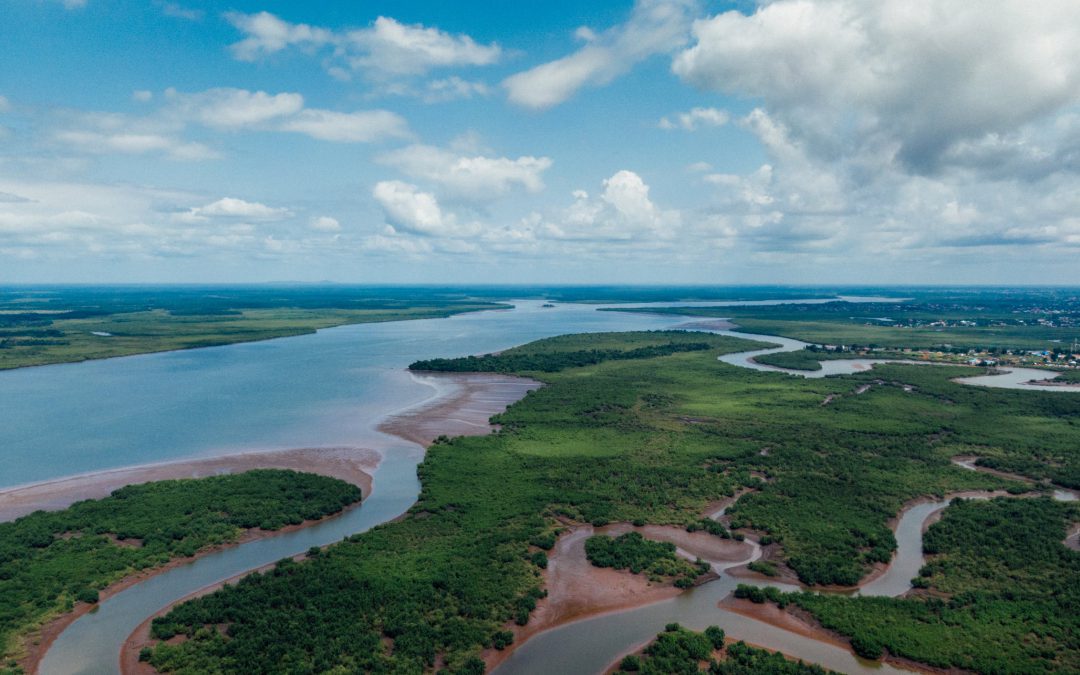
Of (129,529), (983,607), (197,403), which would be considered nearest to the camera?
(983,607)

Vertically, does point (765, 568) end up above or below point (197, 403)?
below

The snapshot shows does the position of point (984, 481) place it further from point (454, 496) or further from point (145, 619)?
point (145, 619)

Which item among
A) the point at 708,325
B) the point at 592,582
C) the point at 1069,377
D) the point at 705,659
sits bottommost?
the point at 705,659

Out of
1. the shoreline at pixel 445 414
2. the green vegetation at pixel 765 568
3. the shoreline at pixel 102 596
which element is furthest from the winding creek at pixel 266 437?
the green vegetation at pixel 765 568

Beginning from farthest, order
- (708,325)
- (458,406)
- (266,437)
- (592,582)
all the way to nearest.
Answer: (708,325) → (458,406) → (266,437) → (592,582)

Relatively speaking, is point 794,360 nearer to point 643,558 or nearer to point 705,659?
point 643,558

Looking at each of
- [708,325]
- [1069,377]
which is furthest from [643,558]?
[708,325]

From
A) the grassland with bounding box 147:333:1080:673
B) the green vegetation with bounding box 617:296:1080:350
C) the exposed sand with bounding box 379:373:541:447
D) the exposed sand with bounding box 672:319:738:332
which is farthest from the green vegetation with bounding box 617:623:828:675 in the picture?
the exposed sand with bounding box 672:319:738:332

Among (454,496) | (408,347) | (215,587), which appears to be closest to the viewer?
(215,587)

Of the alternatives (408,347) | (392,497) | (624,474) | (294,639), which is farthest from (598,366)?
(294,639)
